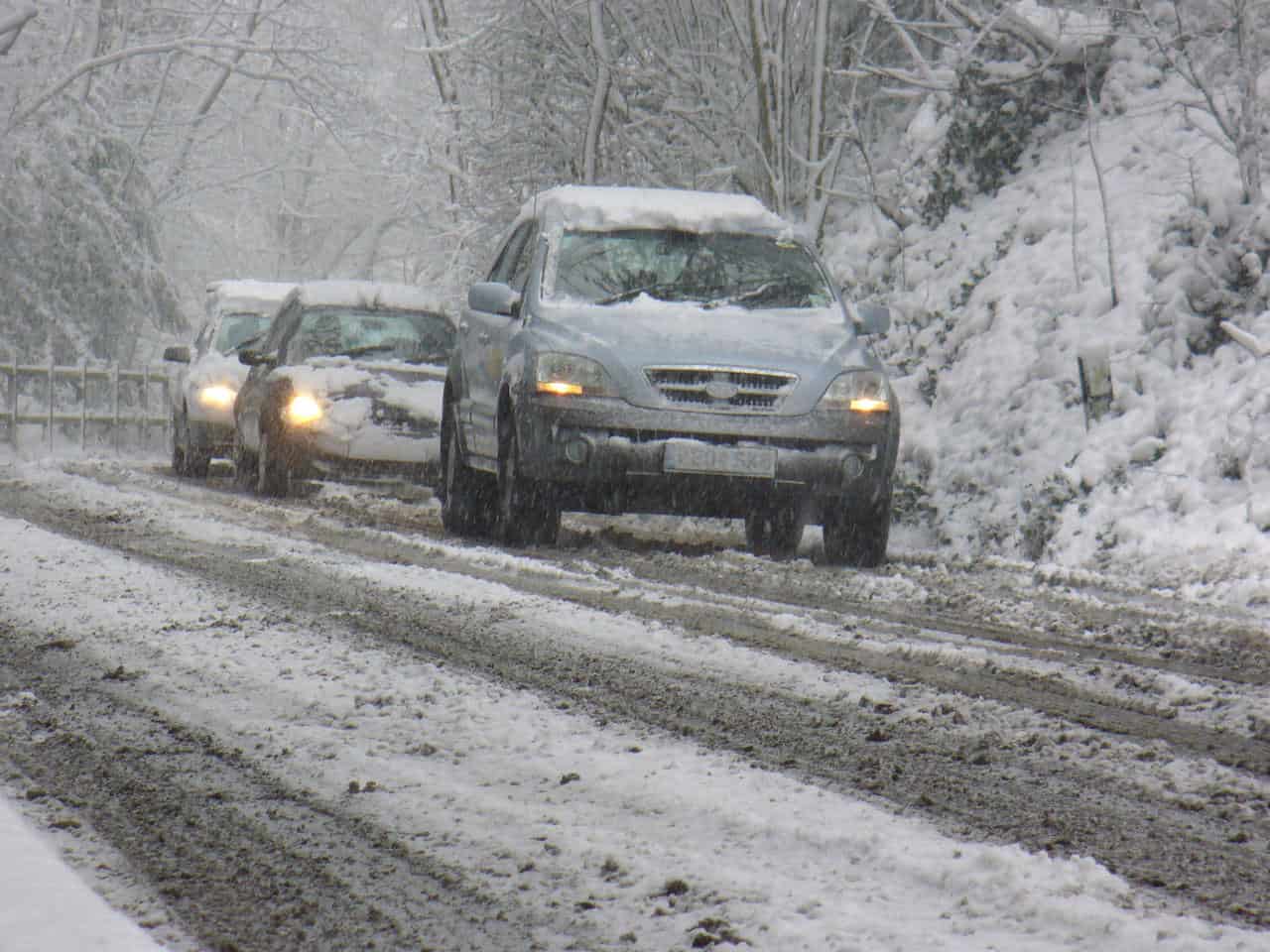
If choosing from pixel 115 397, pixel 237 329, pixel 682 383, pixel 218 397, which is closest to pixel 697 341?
pixel 682 383

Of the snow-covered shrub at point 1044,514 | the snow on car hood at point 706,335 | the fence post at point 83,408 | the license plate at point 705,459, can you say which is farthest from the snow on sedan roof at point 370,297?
the fence post at point 83,408

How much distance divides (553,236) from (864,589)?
3.39 m

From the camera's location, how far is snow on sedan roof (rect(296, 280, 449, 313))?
1465 cm

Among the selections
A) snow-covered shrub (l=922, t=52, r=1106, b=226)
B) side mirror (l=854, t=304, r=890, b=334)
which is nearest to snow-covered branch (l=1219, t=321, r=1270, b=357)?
side mirror (l=854, t=304, r=890, b=334)

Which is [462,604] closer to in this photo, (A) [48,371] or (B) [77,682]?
(B) [77,682]

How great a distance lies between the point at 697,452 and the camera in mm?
9242

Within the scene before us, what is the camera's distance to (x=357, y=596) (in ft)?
23.5

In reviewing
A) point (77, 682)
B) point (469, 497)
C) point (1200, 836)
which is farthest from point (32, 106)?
point (1200, 836)

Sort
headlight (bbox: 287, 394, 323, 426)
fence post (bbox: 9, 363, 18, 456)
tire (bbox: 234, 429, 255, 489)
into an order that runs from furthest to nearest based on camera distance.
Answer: fence post (bbox: 9, 363, 18, 456)
tire (bbox: 234, 429, 255, 489)
headlight (bbox: 287, 394, 323, 426)

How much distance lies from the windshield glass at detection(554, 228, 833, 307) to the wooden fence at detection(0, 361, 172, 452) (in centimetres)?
2105

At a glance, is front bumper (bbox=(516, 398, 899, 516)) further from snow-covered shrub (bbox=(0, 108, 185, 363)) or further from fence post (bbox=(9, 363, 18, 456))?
snow-covered shrub (bbox=(0, 108, 185, 363))

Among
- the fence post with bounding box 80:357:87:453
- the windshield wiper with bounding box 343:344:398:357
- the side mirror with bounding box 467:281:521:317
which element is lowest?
the fence post with bounding box 80:357:87:453

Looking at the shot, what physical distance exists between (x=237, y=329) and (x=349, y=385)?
625cm

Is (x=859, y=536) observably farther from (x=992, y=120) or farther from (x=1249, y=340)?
(x=992, y=120)
